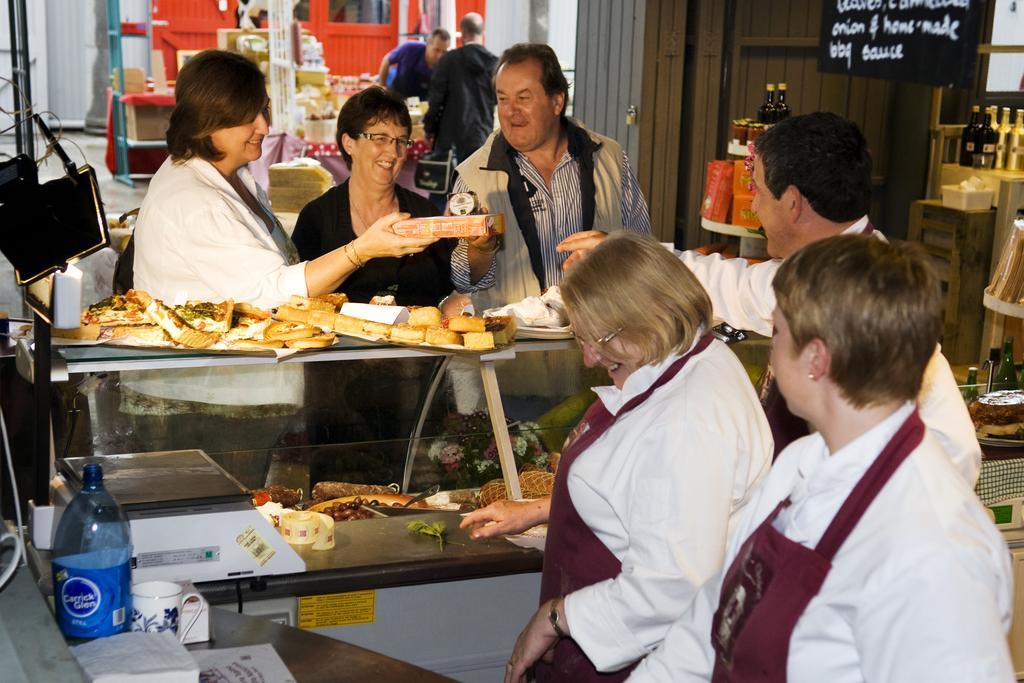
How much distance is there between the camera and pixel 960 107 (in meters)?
8.16

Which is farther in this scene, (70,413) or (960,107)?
(960,107)

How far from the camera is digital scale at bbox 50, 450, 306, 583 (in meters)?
2.53

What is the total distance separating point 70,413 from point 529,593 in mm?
1247

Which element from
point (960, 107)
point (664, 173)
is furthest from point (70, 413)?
point (960, 107)

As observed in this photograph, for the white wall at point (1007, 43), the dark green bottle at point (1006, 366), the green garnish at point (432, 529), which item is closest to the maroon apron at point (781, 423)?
the green garnish at point (432, 529)

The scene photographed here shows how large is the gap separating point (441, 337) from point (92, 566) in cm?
109

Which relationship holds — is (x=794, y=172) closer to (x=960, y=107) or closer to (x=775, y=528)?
(x=775, y=528)

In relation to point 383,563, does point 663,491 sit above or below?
above

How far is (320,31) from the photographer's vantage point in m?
14.0

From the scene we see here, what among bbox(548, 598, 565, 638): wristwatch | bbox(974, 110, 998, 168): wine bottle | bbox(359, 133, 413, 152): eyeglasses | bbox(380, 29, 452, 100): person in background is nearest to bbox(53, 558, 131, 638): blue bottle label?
bbox(548, 598, 565, 638): wristwatch

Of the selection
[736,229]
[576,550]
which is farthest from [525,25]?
[576,550]

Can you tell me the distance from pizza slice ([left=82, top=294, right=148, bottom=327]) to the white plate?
952 millimetres

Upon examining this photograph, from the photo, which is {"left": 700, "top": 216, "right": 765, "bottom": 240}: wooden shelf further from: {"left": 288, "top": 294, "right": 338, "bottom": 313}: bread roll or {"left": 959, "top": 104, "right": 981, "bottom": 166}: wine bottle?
{"left": 288, "top": 294, "right": 338, "bottom": 313}: bread roll

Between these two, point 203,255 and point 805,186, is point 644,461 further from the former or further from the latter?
point 203,255
